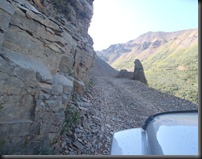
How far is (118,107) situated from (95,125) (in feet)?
11.0

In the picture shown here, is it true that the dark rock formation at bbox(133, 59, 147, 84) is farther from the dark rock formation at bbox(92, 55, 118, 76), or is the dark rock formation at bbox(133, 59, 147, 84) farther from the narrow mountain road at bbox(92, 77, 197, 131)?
the narrow mountain road at bbox(92, 77, 197, 131)

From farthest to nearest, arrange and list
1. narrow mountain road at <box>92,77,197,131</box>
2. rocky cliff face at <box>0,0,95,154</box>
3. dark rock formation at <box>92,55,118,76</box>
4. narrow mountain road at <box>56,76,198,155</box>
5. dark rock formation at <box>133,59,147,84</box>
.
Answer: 1. dark rock formation at <box>92,55,118,76</box>
2. dark rock formation at <box>133,59,147,84</box>
3. narrow mountain road at <box>92,77,197,131</box>
4. narrow mountain road at <box>56,76,198,155</box>
5. rocky cliff face at <box>0,0,95,154</box>

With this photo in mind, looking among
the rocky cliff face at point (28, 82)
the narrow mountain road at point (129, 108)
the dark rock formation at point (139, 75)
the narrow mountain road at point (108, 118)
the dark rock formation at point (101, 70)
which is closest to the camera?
the rocky cliff face at point (28, 82)

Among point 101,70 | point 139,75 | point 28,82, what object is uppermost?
point 101,70

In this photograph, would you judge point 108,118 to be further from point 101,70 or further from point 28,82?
point 101,70

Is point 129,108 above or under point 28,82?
above

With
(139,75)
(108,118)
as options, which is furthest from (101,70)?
(108,118)

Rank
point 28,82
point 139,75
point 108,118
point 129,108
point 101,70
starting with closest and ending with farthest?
point 28,82, point 108,118, point 129,108, point 139,75, point 101,70

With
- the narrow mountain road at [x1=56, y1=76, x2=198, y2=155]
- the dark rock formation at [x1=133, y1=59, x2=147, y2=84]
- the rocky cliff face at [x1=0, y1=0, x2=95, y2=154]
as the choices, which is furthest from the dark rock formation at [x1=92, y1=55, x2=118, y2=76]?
the rocky cliff face at [x1=0, y1=0, x2=95, y2=154]

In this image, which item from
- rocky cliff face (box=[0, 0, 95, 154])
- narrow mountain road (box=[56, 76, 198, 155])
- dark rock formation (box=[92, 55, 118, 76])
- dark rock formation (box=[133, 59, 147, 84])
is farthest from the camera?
dark rock formation (box=[92, 55, 118, 76])

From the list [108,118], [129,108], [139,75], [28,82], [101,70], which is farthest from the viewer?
[101,70]

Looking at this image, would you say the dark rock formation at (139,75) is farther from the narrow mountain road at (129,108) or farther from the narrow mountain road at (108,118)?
the narrow mountain road at (108,118)

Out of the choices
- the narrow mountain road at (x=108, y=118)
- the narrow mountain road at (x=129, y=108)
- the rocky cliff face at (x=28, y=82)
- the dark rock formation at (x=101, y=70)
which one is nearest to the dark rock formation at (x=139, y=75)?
the dark rock formation at (x=101, y=70)

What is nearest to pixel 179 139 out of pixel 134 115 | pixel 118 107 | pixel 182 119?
pixel 182 119
